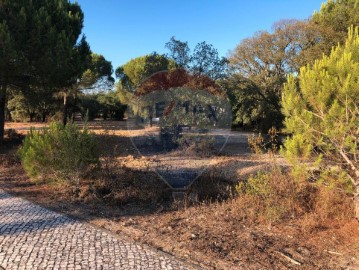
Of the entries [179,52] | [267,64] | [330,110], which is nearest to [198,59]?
[179,52]

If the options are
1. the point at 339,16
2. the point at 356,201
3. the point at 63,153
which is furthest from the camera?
the point at 339,16

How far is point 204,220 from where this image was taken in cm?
518

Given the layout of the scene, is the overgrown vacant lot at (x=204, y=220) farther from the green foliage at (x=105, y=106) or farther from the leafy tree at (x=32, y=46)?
the green foliage at (x=105, y=106)

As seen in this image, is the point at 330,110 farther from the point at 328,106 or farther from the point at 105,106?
the point at 105,106

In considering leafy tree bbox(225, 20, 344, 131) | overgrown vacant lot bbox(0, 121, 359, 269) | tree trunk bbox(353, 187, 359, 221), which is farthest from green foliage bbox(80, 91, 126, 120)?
tree trunk bbox(353, 187, 359, 221)

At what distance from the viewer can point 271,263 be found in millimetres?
3676

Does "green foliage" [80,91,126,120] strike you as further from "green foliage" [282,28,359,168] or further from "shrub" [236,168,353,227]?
"green foliage" [282,28,359,168]

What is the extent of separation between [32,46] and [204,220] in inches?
385

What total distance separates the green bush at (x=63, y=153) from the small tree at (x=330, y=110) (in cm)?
415

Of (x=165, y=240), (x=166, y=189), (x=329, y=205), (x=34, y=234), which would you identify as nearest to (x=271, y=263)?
(x=165, y=240)

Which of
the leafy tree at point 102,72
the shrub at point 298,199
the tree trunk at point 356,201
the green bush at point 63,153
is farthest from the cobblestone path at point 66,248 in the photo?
the leafy tree at point 102,72

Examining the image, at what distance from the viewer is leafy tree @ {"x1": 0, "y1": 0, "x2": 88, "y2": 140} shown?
37.4 ft

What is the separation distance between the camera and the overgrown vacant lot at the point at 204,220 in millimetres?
3871

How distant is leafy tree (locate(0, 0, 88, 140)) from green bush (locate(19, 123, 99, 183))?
5153mm
